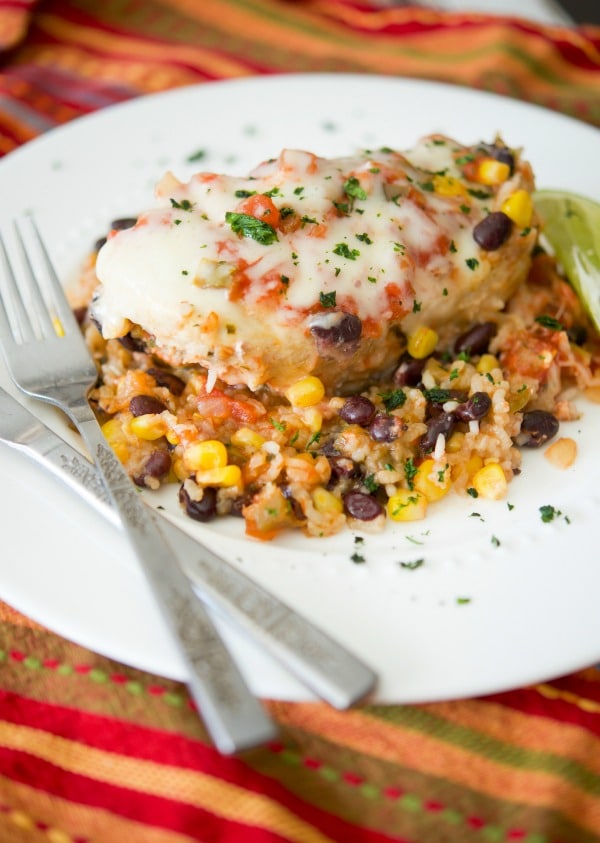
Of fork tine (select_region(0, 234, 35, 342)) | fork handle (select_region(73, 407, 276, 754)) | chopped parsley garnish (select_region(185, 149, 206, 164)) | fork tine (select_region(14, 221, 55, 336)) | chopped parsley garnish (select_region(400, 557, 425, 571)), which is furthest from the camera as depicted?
chopped parsley garnish (select_region(185, 149, 206, 164))

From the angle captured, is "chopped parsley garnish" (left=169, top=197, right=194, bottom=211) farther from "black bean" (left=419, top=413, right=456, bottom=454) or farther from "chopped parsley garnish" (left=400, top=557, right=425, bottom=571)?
"chopped parsley garnish" (left=400, top=557, right=425, bottom=571)

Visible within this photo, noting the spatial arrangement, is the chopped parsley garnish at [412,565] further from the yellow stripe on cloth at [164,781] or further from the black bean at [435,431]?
the yellow stripe on cloth at [164,781]

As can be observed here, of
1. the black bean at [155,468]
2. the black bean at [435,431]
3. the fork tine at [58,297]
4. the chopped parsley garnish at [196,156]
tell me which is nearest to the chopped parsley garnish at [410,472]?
the black bean at [435,431]

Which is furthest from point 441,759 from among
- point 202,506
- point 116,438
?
point 116,438

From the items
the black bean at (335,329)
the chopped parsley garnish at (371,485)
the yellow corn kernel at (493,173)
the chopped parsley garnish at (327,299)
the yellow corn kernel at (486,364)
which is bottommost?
the chopped parsley garnish at (371,485)

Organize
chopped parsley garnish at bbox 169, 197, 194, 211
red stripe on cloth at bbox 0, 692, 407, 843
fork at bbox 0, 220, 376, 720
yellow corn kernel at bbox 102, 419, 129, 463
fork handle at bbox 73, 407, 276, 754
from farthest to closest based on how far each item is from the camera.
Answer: chopped parsley garnish at bbox 169, 197, 194, 211
yellow corn kernel at bbox 102, 419, 129, 463
red stripe on cloth at bbox 0, 692, 407, 843
fork at bbox 0, 220, 376, 720
fork handle at bbox 73, 407, 276, 754

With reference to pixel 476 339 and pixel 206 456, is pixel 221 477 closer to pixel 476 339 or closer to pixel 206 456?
pixel 206 456

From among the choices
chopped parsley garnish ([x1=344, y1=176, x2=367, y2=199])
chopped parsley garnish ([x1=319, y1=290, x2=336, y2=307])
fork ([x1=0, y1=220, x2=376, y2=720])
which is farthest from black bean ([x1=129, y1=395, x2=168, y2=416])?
chopped parsley garnish ([x1=344, y1=176, x2=367, y2=199])
